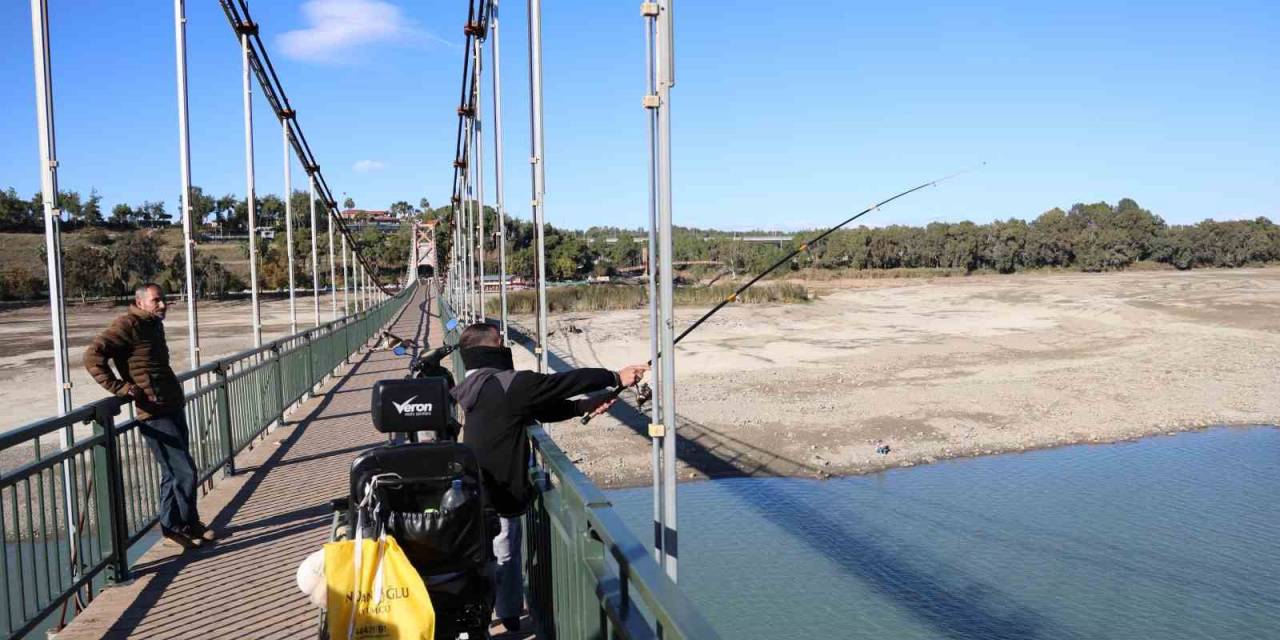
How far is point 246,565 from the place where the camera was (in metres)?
5.49

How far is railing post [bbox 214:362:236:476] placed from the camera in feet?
24.9

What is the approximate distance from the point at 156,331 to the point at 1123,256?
104573mm

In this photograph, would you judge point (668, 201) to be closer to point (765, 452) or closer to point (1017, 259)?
point (765, 452)

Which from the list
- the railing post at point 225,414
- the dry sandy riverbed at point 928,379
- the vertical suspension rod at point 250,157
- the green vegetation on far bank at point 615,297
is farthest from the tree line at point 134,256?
the railing post at point 225,414

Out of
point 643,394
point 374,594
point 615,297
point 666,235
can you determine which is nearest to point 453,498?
point 374,594

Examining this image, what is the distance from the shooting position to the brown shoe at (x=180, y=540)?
5.64 metres

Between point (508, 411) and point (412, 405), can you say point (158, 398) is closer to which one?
point (412, 405)

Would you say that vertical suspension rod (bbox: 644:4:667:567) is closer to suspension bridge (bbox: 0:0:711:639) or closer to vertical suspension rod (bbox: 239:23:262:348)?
suspension bridge (bbox: 0:0:711:639)

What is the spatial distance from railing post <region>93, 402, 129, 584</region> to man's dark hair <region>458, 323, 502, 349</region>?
7.50ft

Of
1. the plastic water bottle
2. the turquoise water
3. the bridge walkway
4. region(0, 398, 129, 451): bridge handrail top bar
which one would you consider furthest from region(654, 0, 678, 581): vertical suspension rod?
the turquoise water

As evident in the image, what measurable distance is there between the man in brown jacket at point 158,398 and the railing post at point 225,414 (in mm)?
1840

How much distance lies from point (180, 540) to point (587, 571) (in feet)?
12.5

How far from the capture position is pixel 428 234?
311 ft

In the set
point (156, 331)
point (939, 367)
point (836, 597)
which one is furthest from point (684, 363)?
point (156, 331)
